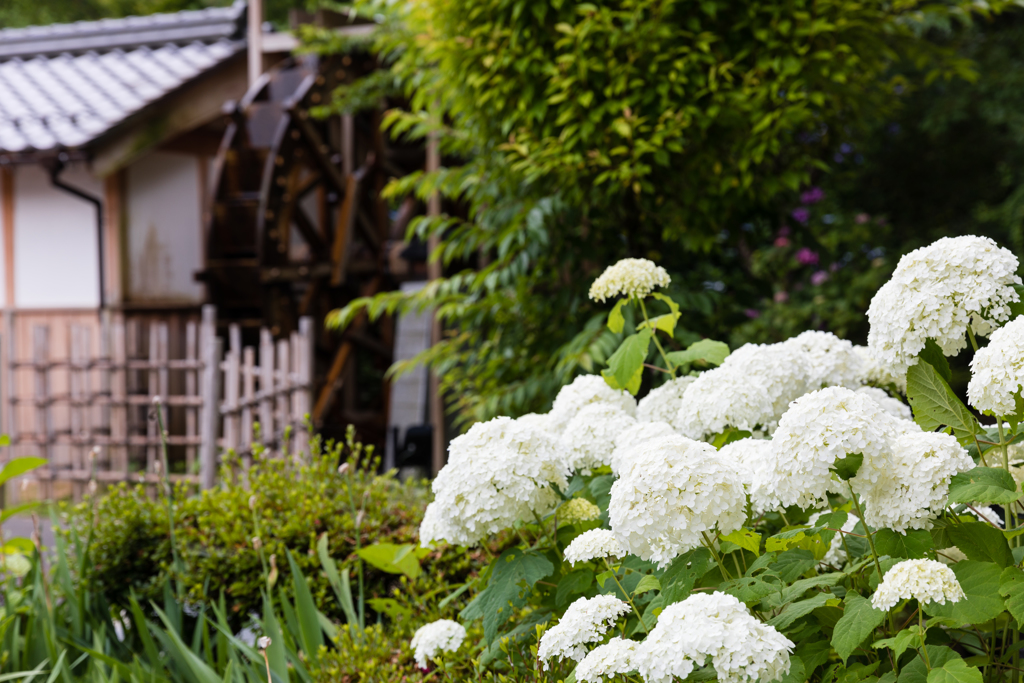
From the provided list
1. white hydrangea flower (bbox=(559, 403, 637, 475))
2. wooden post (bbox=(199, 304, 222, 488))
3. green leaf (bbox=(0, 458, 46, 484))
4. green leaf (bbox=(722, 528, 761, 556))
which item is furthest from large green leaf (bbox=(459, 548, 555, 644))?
wooden post (bbox=(199, 304, 222, 488))

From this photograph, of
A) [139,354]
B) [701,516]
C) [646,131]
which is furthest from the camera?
[139,354]

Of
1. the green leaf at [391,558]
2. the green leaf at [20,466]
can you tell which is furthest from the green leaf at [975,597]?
the green leaf at [20,466]

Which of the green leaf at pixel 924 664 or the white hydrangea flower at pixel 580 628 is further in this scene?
the white hydrangea flower at pixel 580 628

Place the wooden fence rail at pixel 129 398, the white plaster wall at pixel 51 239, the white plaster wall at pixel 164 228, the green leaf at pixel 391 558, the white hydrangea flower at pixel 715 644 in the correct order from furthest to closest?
the white plaster wall at pixel 164 228, the white plaster wall at pixel 51 239, the wooden fence rail at pixel 129 398, the green leaf at pixel 391 558, the white hydrangea flower at pixel 715 644

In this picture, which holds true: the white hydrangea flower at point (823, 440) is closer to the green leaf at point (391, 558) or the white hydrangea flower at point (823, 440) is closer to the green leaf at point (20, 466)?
the green leaf at point (391, 558)

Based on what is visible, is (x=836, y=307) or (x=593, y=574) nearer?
(x=593, y=574)

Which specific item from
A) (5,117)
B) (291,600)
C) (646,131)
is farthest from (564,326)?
(5,117)

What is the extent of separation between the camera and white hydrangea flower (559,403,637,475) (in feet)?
5.55

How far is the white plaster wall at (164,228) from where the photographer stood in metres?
7.97

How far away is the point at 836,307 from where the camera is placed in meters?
5.37

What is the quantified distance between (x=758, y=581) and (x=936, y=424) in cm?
41

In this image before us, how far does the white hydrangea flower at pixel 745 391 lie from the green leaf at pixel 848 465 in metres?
0.43

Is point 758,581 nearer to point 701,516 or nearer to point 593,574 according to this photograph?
point 701,516

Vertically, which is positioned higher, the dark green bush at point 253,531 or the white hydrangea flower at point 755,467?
the white hydrangea flower at point 755,467
